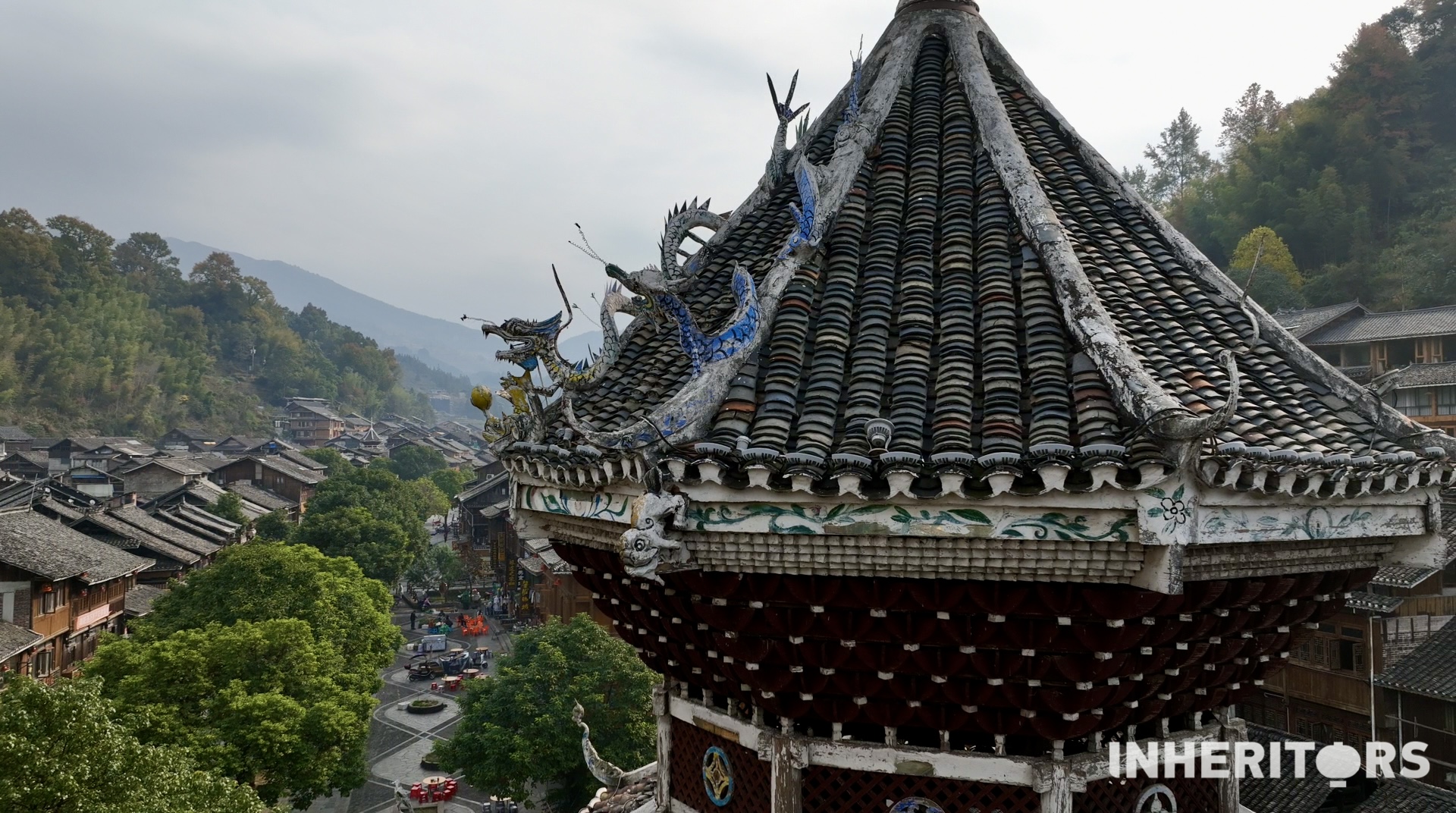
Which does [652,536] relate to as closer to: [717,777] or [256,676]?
[717,777]

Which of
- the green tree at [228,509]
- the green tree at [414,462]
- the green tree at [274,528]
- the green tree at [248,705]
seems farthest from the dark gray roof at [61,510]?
the green tree at [414,462]

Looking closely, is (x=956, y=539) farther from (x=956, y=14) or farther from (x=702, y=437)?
(x=956, y=14)

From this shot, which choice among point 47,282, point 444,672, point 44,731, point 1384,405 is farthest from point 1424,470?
A: point 47,282

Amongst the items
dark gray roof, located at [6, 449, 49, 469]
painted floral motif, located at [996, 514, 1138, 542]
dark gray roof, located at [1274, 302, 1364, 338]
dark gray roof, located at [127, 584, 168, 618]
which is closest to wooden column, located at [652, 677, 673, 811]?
painted floral motif, located at [996, 514, 1138, 542]

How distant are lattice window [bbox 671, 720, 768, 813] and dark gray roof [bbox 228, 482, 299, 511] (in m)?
77.4

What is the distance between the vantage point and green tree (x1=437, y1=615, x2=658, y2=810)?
28.9 meters

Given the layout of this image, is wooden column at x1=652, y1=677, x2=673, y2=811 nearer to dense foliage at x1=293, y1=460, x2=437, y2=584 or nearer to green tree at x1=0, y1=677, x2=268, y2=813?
→ green tree at x1=0, y1=677, x2=268, y2=813

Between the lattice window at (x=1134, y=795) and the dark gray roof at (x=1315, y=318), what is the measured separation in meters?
45.9

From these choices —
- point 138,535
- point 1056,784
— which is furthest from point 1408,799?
point 138,535

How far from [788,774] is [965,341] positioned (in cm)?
347

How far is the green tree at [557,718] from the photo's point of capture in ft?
94.7

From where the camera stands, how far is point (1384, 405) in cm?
716

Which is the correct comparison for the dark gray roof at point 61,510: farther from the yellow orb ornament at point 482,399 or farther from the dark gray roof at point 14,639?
the yellow orb ornament at point 482,399

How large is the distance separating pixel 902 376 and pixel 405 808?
96.8ft
